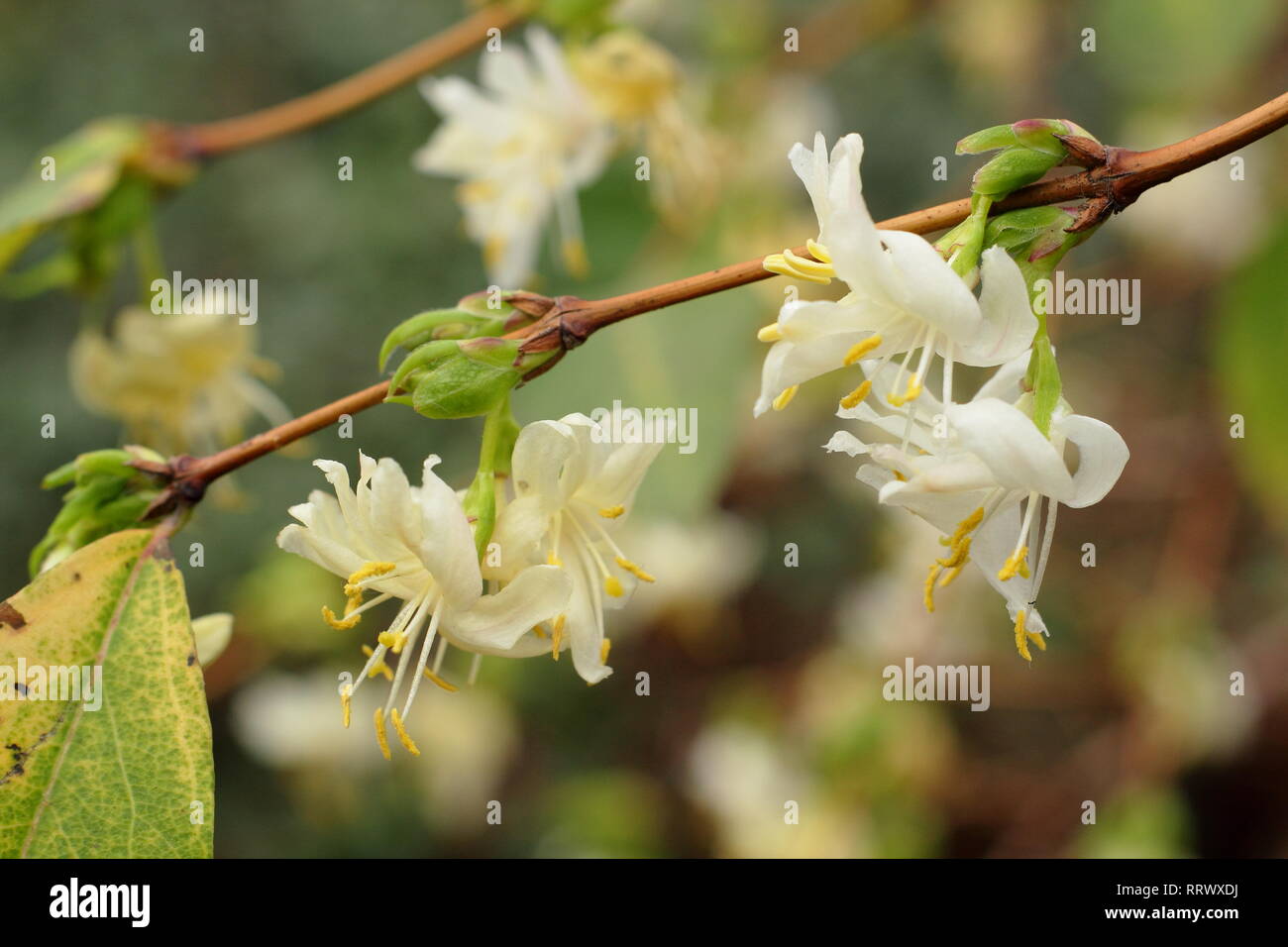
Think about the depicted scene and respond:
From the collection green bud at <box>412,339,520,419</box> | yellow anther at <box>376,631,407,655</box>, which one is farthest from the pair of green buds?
yellow anther at <box>376,631,407,655</box>

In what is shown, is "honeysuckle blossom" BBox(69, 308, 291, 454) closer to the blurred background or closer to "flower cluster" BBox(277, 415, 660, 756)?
the blurred background

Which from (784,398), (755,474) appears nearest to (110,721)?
(784,398)

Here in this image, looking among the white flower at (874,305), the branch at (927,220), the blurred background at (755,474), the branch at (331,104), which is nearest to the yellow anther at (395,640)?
the branch at (927,220)

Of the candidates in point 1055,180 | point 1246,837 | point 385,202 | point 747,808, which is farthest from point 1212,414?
point 385,202

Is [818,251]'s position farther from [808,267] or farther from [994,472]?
[994,472]

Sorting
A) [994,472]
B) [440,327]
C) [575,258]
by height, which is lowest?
[994,472]

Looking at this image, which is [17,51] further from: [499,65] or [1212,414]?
[1212,414]

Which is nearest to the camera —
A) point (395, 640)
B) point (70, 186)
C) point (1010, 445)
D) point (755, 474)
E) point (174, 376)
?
point (1010, 445)
